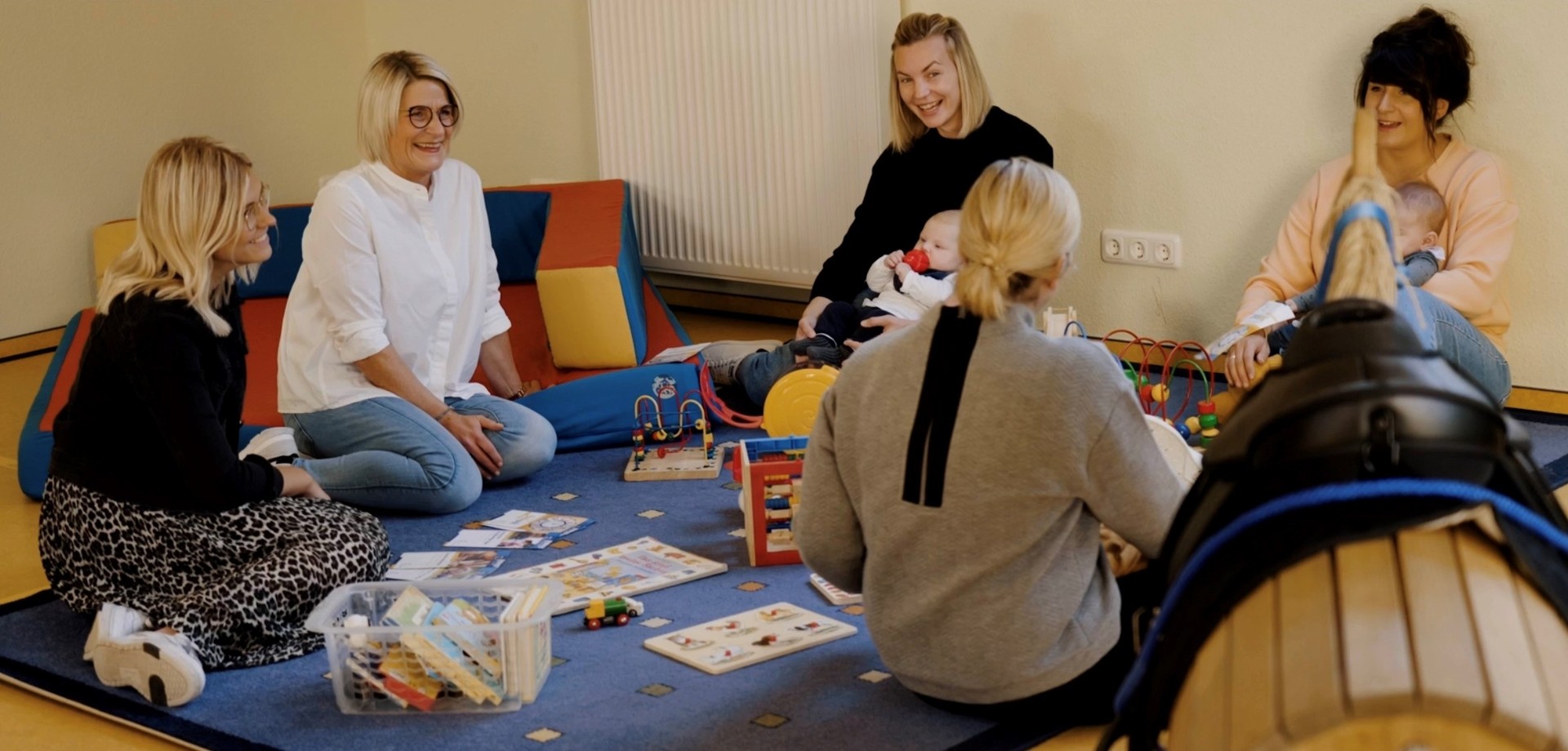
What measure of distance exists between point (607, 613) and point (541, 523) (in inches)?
26.0

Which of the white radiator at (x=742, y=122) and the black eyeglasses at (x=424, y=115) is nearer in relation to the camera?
the black eyeglasses at (x=424, y=115)

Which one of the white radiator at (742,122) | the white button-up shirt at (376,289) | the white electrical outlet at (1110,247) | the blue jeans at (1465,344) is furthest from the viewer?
the white radiator at (742,122)

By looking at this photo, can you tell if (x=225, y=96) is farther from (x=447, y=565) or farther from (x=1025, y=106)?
(x=447, y=565)

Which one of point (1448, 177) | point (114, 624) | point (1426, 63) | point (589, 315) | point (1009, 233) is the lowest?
point (114, 624)

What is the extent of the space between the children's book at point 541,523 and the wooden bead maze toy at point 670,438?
1.01 feet

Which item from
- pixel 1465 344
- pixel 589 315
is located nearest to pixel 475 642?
pixel 589 315

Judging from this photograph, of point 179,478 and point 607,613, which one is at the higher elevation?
point 179,478

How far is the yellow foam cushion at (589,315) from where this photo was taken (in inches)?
173

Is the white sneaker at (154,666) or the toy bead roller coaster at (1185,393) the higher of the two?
the toy bead roller coaster at (1185,393)

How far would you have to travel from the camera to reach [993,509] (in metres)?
1.98

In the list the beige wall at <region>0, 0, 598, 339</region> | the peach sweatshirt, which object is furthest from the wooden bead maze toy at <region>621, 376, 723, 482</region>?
the beige wall at <region>0, 0, 598, 339</region>

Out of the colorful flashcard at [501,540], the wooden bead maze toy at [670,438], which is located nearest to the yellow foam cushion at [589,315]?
the wooden bead maze toy at [670,438]

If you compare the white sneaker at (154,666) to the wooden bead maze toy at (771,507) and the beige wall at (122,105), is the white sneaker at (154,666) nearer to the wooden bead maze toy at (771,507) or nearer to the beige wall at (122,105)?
the wooden bead maze toy at (771,507)

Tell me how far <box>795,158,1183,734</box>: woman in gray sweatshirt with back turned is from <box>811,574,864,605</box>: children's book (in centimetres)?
56
